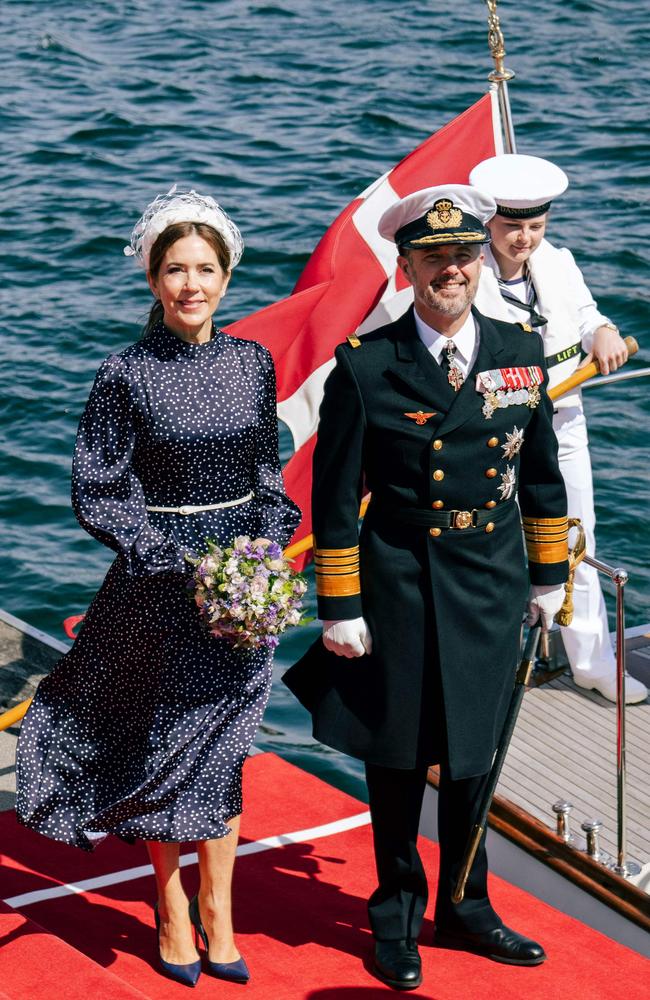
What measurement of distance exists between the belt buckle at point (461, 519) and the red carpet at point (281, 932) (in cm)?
120

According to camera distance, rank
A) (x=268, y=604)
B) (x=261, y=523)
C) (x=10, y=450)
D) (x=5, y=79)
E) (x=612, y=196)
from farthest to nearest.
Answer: (x=5, y=79)
(x=612, y=196)
(x=10, y=450)
(x=261, y=523)
(x=268, y=604)

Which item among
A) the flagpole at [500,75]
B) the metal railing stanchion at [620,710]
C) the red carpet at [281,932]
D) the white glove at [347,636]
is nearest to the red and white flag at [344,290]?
the flagpole at [500,75]

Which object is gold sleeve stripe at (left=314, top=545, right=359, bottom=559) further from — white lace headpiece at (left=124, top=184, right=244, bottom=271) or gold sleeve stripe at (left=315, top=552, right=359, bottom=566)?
white lace headpiece at (left=124, top=184, right=244, bottom=271)

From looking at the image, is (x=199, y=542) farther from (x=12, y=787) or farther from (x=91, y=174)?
(x=91, y=174)

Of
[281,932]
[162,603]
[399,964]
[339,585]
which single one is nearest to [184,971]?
[281,932]

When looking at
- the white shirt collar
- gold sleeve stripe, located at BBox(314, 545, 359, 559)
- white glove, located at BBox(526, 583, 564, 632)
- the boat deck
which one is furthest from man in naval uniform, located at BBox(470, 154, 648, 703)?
gold sleeve stripe, located at BBox(314, 545, 359, 559)

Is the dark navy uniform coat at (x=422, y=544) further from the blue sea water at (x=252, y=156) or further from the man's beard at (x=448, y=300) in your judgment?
the blue sea water at (x=252, y=156)

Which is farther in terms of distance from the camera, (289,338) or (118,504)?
(289,338)

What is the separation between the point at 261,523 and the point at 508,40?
604 inches

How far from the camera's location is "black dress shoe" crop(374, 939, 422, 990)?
13.1 ft

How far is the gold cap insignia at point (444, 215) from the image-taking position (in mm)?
3645

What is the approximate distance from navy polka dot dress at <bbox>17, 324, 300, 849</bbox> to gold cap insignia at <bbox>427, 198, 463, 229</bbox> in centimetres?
61

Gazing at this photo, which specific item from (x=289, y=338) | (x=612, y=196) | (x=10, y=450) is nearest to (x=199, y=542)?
(x=289, y=338)

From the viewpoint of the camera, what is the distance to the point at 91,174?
1488 cm
